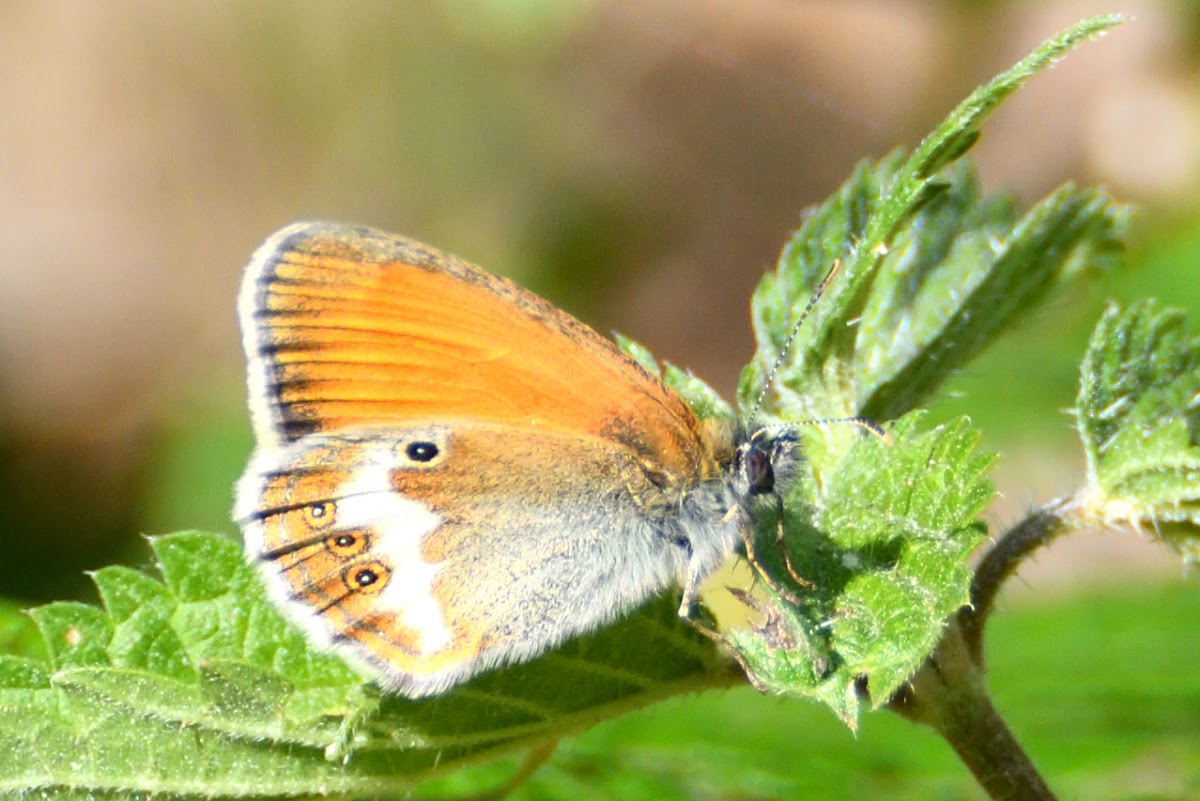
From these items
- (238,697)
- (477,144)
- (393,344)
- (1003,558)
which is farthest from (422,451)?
(477,144)

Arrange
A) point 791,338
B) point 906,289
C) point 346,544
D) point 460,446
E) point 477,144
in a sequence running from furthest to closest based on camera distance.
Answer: point 477,144
point 460,446
point 346,544
point 906,289
point 791,338

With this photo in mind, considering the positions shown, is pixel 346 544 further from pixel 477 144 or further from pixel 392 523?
pixel 477 144

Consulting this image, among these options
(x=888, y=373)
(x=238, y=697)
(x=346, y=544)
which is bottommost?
(x=238, y=697)

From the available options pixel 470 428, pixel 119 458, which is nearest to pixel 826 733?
pixel 470 428

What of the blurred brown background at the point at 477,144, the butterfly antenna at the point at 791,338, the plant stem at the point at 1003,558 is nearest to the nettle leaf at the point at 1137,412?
the plant stem at the point at 1003,558

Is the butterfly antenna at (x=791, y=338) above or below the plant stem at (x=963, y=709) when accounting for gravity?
above

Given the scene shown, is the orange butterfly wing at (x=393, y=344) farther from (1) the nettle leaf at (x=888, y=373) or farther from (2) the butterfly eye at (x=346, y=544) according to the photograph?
(1) the nettle leaf at (x=888, y=373)

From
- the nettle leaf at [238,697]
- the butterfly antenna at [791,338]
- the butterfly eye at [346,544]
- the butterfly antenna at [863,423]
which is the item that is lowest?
the nettle leaf at [238,697]
